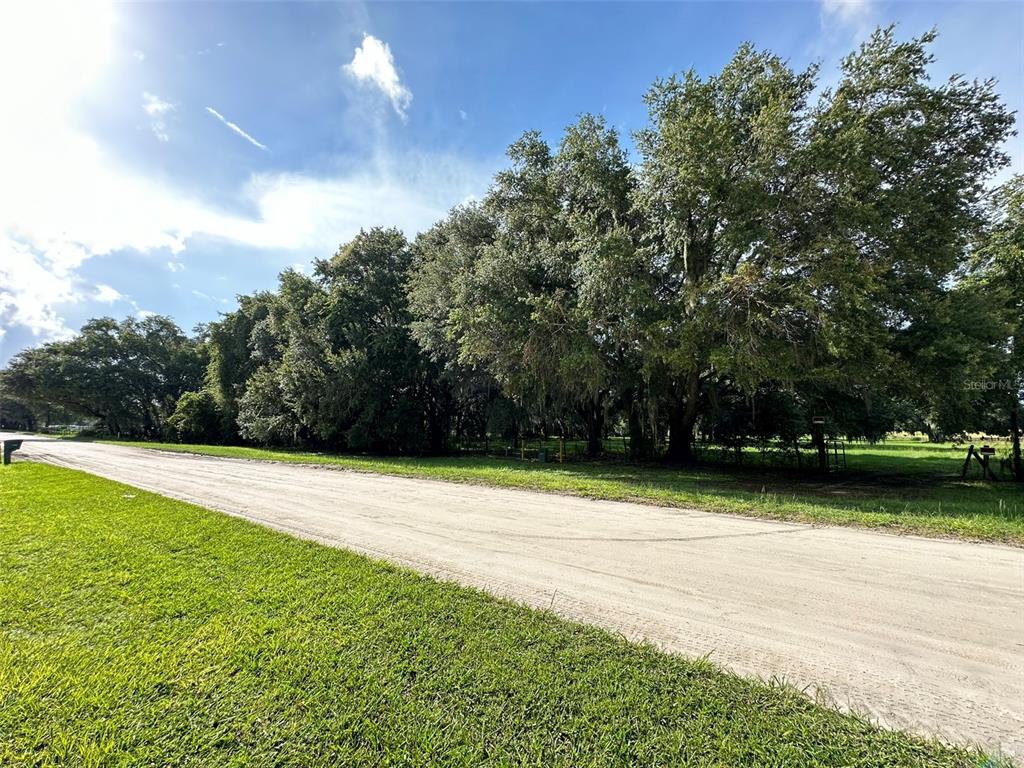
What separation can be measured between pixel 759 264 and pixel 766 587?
906 cm

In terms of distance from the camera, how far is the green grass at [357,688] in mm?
2092

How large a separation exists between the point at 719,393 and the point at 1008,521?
40.6 ft

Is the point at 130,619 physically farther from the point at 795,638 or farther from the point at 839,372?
the point at 839,372

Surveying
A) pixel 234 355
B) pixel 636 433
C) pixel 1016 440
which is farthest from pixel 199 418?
pixel 1016 440

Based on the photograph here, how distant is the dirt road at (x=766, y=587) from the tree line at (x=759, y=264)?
586cm

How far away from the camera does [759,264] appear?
10.9m

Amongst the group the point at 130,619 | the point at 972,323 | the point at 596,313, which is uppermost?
the point at 596,313

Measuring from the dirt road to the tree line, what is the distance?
5.86m

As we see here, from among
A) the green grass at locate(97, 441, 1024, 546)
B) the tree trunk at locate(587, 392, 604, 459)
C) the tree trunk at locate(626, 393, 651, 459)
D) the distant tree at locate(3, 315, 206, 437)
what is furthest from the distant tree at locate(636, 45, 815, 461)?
the distant tree at locate(3, 315, 206, 437)

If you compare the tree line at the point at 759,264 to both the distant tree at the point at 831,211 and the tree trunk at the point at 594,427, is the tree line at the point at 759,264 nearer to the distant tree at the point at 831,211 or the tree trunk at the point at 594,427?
the distant tree at the point at 831,211

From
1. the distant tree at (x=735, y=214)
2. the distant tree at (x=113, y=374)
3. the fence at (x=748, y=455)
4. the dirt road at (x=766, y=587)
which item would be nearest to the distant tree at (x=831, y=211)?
the distant tree at (x=735, y=214)

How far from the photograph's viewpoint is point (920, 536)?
591cm

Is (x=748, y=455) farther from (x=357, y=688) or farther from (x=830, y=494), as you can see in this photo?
Result: (x=357, y=688)

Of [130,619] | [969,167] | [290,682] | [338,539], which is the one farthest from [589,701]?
[969,167]
